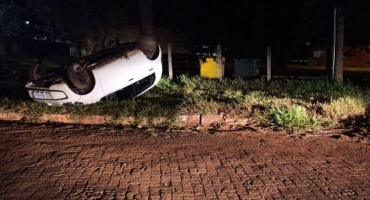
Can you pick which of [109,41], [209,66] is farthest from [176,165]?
[209,66]

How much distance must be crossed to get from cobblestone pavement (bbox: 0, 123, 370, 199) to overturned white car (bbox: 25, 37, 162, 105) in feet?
5.46

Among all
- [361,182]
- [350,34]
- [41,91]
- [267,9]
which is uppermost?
[267,9]

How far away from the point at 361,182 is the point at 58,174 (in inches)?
140

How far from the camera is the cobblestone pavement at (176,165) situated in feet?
15.5

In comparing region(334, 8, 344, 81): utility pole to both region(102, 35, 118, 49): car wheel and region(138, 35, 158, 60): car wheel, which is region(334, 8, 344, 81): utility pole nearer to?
A: region(138, 35, 158, 60): car wheel

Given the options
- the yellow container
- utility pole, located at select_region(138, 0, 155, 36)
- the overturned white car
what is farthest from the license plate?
utility pole, located at select_region(138, 0, 155, 36)

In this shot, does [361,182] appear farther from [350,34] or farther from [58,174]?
[350,34]

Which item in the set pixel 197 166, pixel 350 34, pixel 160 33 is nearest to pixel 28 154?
pixel 197 166

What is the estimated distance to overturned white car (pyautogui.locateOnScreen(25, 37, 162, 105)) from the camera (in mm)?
9062

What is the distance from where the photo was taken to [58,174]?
17.1 feet

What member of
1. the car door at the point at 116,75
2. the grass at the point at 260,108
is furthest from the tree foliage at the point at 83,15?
the car door at the point at 116,75

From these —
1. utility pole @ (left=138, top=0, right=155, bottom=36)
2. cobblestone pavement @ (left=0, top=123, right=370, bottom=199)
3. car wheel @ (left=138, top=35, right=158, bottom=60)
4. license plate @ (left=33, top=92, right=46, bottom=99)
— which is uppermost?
utility pole @ (left=138, top=0, right=155, bottom=36)

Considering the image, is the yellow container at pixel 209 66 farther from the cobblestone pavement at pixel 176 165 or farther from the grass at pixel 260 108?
the cobblestone pavement at pixel 176 165

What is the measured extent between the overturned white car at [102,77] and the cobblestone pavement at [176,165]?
167 cm
